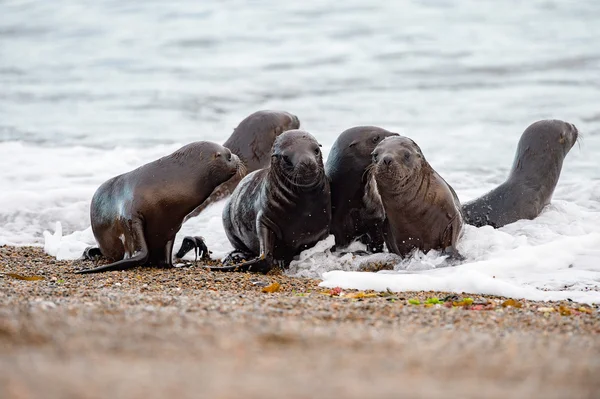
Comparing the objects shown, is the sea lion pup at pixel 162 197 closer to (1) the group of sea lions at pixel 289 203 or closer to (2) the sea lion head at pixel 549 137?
(1) the group of sea lions at pixel 289 203

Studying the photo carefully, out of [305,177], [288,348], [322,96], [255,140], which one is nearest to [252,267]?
[305,177]

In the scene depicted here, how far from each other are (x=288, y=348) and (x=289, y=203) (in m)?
4.53

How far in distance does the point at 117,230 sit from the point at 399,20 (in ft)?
68.3

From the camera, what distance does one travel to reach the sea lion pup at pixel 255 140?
10859mm

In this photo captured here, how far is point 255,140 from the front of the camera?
11000mm

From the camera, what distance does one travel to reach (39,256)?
28.1 ft

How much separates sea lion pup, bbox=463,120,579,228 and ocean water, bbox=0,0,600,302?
211 mm

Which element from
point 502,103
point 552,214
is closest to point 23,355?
point 552,214

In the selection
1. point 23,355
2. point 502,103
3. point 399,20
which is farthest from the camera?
point 399,20

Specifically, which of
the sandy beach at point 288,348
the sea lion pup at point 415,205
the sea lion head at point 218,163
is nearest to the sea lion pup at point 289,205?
the sea lion head at point 218,163

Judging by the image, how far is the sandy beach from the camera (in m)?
2.61

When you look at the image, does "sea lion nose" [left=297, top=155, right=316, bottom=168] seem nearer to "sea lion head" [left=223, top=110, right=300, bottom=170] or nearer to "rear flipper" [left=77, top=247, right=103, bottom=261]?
"rear flipper" [left=77, top=247, right=103, bottom=261]

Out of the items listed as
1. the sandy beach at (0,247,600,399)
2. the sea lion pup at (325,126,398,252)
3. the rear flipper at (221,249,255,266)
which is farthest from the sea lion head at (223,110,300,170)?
the sandy beach at (0,247,600,399)

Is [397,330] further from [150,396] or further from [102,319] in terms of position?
[150,396]
